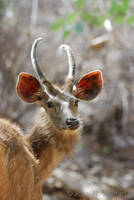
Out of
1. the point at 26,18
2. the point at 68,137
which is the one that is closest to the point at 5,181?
the point at 68,137

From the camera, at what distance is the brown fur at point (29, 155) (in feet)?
7.12

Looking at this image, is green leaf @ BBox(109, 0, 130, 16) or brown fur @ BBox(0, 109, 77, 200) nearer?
brown fur @ BBox(0, 109, 77, 200)

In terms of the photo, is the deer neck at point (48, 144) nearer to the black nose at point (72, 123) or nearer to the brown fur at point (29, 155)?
the brown fur at point (29, 155)

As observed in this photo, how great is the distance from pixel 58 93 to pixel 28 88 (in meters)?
0.30

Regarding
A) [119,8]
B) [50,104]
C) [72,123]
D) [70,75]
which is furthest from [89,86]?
[119,8]

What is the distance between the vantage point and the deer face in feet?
8.98

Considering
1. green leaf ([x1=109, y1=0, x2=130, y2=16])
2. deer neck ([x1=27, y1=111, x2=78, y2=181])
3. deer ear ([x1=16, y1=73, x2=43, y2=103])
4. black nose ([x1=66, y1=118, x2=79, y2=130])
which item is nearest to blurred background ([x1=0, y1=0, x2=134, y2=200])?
green leaf ([x1=109, y1=0, x2=130, y2=16])

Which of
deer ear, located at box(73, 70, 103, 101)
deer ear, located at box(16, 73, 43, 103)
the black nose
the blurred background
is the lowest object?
the black nose

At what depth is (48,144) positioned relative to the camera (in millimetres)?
2834

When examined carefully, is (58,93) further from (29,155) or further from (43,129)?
(29,155)

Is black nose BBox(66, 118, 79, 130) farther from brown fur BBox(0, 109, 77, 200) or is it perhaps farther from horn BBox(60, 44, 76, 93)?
horn BBox(60, 44, 76, 93)

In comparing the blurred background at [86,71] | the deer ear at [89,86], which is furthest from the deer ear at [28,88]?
the blurred background at [86,71]

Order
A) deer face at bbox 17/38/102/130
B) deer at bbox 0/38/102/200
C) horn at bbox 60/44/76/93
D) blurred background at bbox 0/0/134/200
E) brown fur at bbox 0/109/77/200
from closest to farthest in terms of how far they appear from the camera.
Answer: brown fur at bbox 0/109/77/200
deer at bbox 0/38/102/200
deer face at bbox 17/38/102/130
horn at bbox 60/44/76/93
blurred background at bbox 0/0/134/200

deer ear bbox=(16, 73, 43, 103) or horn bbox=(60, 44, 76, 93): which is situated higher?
horn bbox=(60, 44, 76, 93)
